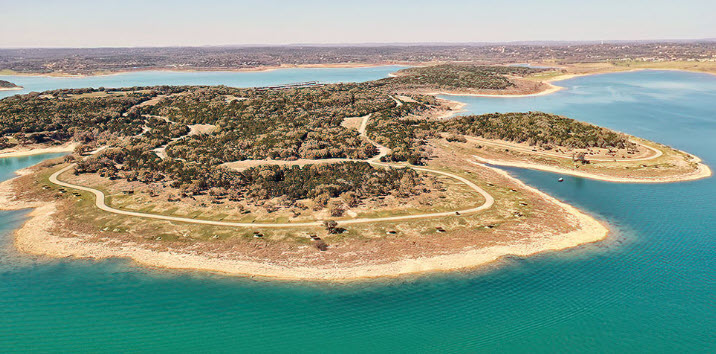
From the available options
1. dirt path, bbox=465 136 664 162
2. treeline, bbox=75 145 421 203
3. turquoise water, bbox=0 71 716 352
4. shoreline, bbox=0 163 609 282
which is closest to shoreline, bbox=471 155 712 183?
dirt path, bbox=465 136 664 162

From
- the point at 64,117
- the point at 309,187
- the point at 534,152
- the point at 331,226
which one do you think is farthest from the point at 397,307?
the point at 64,117

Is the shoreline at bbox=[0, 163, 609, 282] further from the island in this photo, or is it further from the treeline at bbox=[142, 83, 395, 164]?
the treeline at bbox=[142, 83, 395, 164]

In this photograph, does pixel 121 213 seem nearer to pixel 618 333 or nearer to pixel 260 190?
pixel 260 190

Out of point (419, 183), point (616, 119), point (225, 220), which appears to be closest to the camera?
point (225, 220)

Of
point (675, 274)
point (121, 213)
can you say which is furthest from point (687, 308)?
point (121, 213)

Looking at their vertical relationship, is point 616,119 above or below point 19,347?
above

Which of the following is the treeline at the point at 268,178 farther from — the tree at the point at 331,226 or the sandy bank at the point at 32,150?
the sandy bank at the point at 32,150

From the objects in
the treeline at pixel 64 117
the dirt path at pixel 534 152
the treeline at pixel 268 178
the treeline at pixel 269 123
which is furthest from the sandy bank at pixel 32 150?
the dirt path at pixel 534 152

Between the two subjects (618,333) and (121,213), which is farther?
(121,213)
